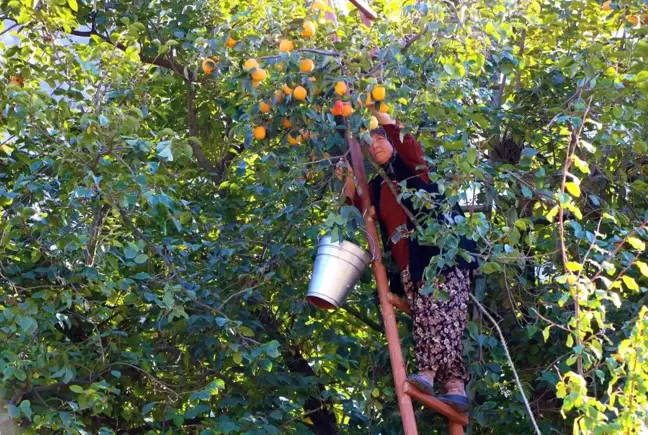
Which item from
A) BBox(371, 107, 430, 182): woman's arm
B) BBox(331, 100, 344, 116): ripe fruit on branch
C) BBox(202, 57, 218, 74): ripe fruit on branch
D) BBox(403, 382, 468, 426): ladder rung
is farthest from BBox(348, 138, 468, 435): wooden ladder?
BBox(202, 57, 218, 74): ripe fruit on branch

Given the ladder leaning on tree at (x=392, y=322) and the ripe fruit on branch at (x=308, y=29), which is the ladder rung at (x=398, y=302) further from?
the ripe fruit on branch at (x=308, y=29)

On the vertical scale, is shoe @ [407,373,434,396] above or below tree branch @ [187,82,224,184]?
below

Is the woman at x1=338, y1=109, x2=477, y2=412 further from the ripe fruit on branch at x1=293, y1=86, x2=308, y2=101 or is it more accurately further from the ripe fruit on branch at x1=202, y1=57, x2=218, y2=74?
the ripe fruit on branch at x1=202, y1=57, x2=218, y2=74

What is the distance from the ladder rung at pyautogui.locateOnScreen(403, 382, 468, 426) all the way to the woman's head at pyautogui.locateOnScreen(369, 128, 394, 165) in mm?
881

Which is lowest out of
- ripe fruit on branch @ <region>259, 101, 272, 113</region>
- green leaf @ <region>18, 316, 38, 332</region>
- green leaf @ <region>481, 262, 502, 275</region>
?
green leaf @ <region>18, 316, 38, 332</region>

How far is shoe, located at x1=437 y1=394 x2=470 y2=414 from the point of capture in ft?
13.9

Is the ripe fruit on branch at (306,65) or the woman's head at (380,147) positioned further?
the woman's head at (380,147)

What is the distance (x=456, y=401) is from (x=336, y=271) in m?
0.70

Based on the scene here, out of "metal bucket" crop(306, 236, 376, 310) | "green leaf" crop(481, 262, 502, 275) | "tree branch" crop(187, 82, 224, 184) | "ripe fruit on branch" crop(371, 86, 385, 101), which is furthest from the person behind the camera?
"tree branch" crop(187, 82, 224, 184)

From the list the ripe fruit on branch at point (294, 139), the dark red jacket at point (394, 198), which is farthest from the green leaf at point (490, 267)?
the ripe fruit on branch at point (294, 139)

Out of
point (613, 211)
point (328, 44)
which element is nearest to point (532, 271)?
point (613, 211)

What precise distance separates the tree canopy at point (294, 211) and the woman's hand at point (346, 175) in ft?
0.13

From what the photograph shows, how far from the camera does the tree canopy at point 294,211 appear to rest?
13.3 ft

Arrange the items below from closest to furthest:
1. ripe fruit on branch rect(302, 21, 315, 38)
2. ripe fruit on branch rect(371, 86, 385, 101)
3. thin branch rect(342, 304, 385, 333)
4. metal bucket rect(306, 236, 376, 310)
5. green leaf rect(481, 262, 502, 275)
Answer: ripe fruit on branch rect(371, 86, 385, 101) < ripe fruit on branch rect(302, 21, 315, 38) < green leaf rect(481, 262, 502, 275) < metal bucket rect(306, 236, 376, 310) < thin branch rect(342, 304, 385, 333)
